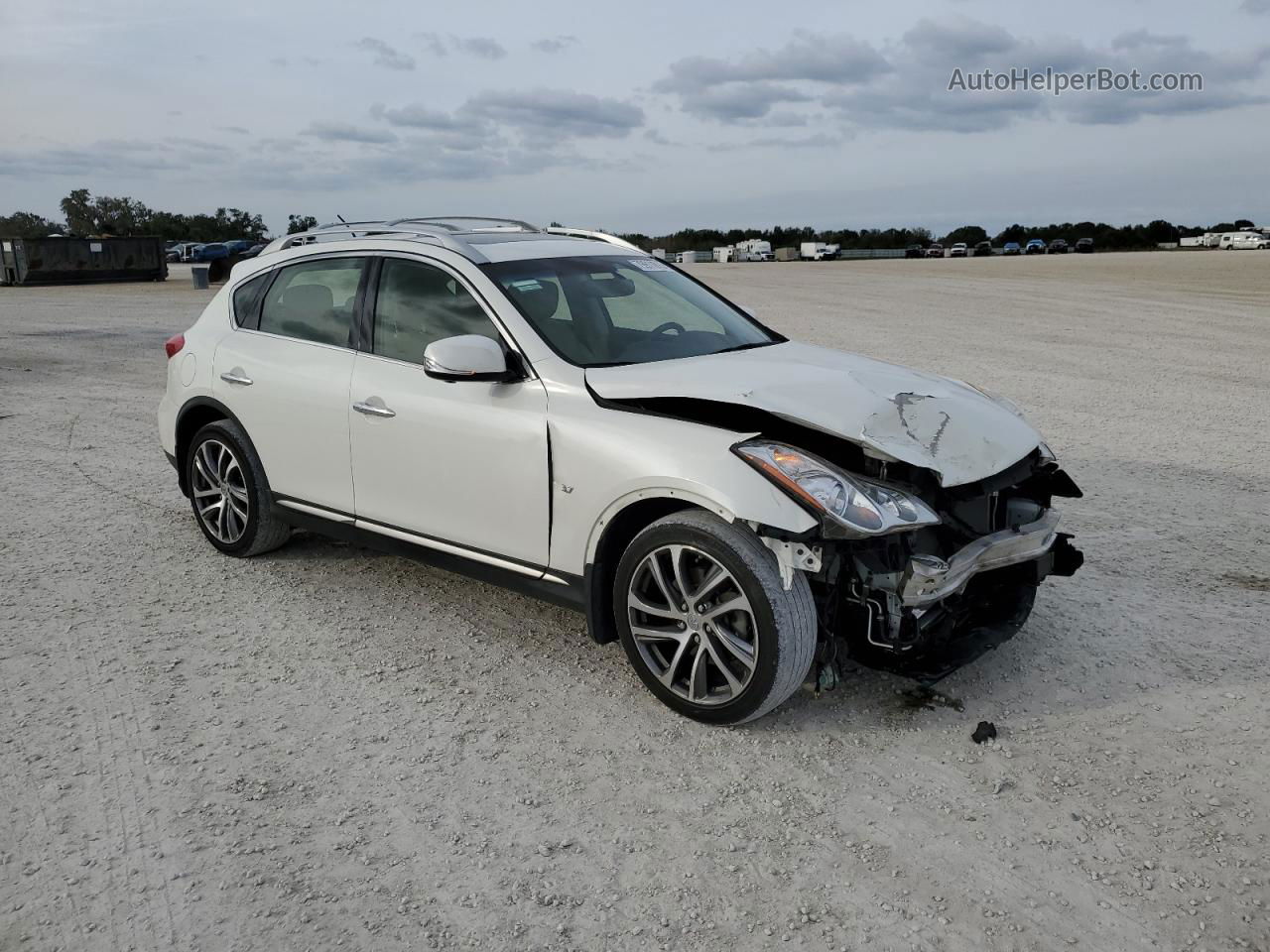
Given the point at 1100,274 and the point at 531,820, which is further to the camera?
the point at 1100,274

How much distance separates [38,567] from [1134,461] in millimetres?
7326

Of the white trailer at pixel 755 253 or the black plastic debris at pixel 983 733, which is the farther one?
the white trailer at pixel 755 253

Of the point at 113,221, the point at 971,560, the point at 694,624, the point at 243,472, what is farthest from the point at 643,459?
the point at 113,221

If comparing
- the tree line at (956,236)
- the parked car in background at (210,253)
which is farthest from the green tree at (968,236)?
the parked car in background at (210,253)

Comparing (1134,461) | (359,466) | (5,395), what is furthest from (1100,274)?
(359,466)

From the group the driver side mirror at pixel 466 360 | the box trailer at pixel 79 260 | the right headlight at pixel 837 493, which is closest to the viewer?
the right headlight at pixel 837 493

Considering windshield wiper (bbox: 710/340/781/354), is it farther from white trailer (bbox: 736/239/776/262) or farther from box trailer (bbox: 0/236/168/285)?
white trailer (bbox: 736/239/776/262)

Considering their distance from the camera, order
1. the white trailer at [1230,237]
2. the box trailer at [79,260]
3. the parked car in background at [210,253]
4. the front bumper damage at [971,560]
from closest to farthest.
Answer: the front bumper damage at [971,560], the box trailer at [79,260], the parked car in background at [210,253], the white trailer at [1230,237]

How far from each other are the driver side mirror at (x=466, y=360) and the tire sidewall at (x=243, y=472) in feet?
5.78

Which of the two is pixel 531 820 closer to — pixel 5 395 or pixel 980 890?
pixel 980 890

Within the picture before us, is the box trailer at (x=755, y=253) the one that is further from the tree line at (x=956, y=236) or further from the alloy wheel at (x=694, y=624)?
the alloy wheel at (x=694, y=624)

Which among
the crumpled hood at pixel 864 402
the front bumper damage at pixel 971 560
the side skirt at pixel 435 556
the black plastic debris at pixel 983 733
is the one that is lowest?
the black plastic debris at pixel 983 733

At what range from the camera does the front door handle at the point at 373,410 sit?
4.80 m

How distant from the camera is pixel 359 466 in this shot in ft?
16.4
